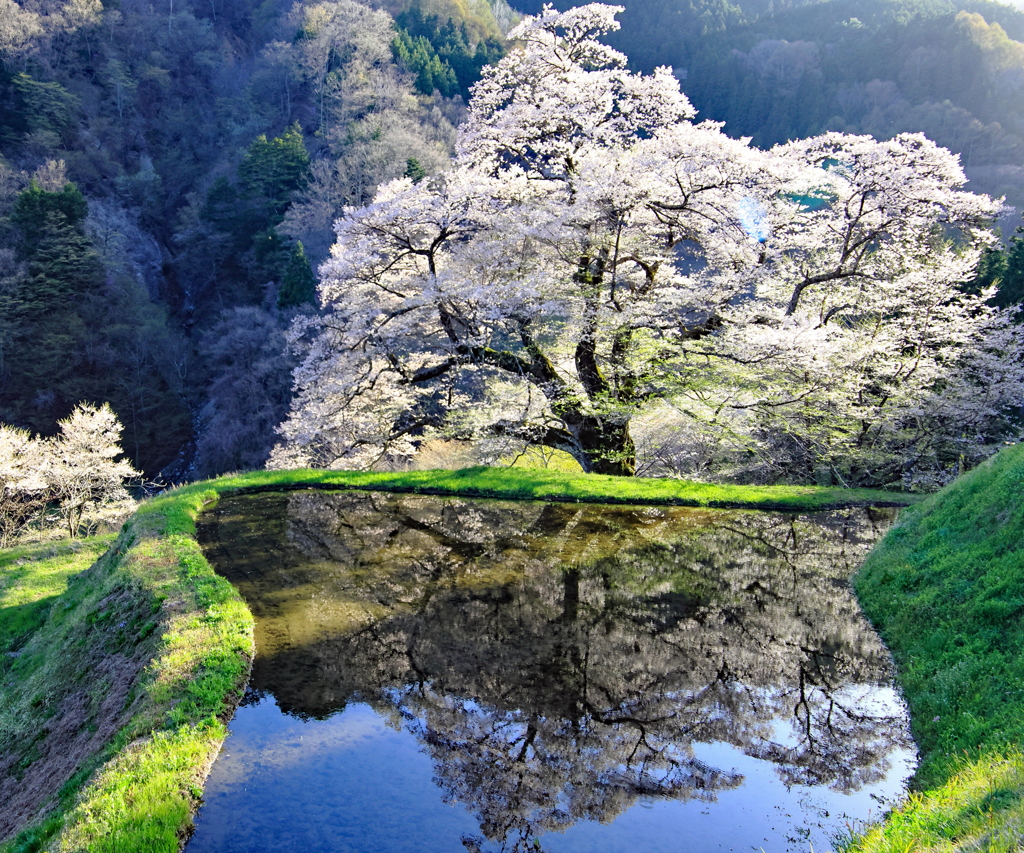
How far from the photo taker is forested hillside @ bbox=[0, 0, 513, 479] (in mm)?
32094

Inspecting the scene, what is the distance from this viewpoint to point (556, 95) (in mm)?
11992

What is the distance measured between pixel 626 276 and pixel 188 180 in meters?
44.6

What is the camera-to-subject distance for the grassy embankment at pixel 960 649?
2.81 m

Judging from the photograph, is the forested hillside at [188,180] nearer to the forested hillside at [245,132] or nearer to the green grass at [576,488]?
the forested hillside at [245,132]

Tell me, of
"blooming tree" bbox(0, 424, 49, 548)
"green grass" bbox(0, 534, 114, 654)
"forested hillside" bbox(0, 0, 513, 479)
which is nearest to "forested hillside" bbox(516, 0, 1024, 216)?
"forested hillside" bbox(0, 0, 513, 479)

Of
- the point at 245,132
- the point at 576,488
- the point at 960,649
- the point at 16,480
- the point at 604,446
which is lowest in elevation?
the point at 16,480

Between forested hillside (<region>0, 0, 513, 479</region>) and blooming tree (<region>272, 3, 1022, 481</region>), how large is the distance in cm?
1755

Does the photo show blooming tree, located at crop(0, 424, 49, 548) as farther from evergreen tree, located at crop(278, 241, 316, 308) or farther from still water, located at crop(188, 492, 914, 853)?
still water, located at crop(188, 492, 914, 853)

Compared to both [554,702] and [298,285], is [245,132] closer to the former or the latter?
[298,285]

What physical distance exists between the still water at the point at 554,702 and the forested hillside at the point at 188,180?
2423 centimetres

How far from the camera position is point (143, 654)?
18.4 feet

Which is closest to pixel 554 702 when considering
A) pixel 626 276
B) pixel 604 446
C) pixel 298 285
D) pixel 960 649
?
pixel 960 649

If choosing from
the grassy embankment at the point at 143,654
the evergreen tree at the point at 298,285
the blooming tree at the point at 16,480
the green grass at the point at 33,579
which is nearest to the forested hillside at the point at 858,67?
the evergreen tree at the point at 298,285

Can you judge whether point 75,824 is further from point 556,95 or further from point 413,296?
point 556,95
